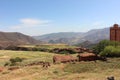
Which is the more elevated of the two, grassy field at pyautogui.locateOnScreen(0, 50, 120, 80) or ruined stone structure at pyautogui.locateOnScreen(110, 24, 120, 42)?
ruined stone structure at pyautogui.locateOnScreen(110, 24, 120, 42)

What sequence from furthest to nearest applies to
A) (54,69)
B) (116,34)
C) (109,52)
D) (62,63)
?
(116,34) < (109,52) < (62,63) < (54,69)

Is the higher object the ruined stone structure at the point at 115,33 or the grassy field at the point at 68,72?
the ruined stone structure at the point at 115,33

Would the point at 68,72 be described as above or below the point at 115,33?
below

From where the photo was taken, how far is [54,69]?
28406 millimetres

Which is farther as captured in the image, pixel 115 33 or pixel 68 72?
pixel 115 33

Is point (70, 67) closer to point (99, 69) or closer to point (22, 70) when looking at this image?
point (99, 69)

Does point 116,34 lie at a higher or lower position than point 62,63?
higher

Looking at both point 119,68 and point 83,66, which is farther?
point 83,66

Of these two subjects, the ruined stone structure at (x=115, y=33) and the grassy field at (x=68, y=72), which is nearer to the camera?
the grassy field at (x=68, y=72)

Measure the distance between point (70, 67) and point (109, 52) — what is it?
13.6 m

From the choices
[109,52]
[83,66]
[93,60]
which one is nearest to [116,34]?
[109,52]

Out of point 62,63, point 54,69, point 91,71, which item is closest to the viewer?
point 91,71

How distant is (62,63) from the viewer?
31.9 m

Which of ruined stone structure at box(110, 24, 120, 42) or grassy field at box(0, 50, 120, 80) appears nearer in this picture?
grassy field at box(0, 50, 120, 80)
